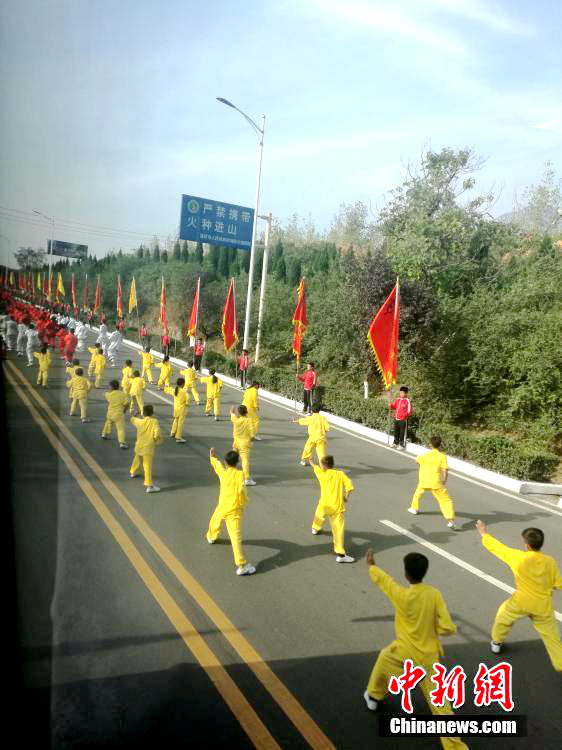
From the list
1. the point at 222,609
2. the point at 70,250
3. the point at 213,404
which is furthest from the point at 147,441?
the point at 70,250

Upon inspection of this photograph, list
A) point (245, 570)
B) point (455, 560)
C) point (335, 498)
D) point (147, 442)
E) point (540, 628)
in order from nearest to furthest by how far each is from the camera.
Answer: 1. point (540, 628)
2. point (245, 570)
3. point (335, 498)
4. point (455, 560)
5. point (147, 442)

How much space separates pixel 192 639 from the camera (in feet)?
15.6

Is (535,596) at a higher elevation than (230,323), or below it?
below

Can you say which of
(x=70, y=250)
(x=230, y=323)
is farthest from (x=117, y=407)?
(x=70, y=250)

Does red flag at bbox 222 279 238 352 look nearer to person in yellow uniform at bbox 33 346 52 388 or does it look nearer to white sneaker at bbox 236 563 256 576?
person in yellow uniform at bbox 33 346 52 388

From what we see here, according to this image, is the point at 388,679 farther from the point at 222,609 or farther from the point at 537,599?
the point at 222,609

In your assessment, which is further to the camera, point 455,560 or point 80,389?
point 80,389

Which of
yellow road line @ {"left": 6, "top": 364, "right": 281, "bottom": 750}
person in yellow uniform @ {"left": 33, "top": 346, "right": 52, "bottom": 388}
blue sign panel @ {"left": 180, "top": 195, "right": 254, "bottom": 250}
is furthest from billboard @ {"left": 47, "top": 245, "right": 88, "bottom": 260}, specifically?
yellow road line @ {"left": 6, "top": 364, "right": 281, "bottom": 750}

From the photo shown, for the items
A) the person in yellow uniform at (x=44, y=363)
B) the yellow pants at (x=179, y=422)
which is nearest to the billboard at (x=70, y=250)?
the person in yellow uniform at (x=44, y=363)

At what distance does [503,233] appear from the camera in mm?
26625

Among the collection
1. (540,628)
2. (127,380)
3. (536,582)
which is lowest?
(540,628)

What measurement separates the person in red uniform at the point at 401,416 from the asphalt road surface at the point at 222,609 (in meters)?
3.16

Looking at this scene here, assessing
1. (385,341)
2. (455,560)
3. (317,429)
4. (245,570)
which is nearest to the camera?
(245,570)

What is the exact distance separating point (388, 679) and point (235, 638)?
139cm
